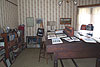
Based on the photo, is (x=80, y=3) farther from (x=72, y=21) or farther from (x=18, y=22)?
(x=18, y=22)

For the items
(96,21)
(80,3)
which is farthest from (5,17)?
(96,21)

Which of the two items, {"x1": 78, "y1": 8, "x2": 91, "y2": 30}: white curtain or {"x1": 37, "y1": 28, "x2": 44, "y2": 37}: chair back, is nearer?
{"x1": 37, "y1": 28, "x2": 44, "y2": 37}: chair back

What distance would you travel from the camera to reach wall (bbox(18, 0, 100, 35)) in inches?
240

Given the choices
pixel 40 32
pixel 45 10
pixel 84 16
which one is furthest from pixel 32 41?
pixel 84 16

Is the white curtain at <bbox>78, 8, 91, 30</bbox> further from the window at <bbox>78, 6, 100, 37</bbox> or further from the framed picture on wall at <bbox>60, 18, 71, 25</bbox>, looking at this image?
the framed picture on wall at <bbox>60, 18, 71, 25</bbox>

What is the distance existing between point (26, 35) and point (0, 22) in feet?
8.60

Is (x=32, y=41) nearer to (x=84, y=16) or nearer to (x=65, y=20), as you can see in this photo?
(x=65, y=20)

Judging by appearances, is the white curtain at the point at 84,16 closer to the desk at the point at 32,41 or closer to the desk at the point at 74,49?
the desk at the point at 32,41

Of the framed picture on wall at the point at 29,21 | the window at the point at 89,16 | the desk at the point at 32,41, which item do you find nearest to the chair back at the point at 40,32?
the desk at the point at 32,41

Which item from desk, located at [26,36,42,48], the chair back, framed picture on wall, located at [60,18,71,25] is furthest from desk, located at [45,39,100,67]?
framed picture on wall, located at [60,18,71,25]

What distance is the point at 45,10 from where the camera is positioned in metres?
6.17

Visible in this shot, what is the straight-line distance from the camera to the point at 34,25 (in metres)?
6.25

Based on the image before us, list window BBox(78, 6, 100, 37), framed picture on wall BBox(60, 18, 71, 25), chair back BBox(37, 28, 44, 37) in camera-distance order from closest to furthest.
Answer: chair back BBox(37, 28, 44, 37)
framed picture on wall BBox(60, 18, 71, 25)
window BBox(78, 6, 100, 37)

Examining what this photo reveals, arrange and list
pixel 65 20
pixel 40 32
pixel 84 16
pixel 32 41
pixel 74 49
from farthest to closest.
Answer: pixel 84 16
pixel 65 20
pixel 32 41
pixel 40 32
pixel 74 49
